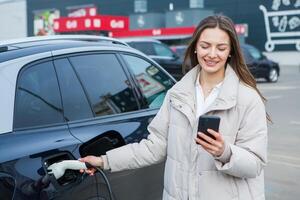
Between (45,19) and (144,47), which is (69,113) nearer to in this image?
(144,47)

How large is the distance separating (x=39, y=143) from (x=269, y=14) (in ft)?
134

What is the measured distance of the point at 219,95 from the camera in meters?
2.39

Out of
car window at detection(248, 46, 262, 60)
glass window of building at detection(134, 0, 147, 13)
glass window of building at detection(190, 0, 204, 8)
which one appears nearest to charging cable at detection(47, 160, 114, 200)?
car window at detection(248, 46, 262, 60)

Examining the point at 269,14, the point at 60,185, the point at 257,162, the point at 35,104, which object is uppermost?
the point at 269,14

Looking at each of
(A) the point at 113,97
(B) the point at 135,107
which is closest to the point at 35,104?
(A) the point at 113,97

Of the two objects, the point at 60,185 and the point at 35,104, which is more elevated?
the point at 35,104

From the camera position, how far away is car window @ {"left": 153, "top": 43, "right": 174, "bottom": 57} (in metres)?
17.2

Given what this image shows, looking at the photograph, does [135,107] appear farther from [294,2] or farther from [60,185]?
[294,2]

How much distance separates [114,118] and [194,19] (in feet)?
131

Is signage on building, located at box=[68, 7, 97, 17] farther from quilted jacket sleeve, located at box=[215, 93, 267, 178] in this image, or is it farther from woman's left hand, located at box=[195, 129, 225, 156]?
woman's left hand, located at box=[195, 129, 225, 156]

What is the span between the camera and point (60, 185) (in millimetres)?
2693

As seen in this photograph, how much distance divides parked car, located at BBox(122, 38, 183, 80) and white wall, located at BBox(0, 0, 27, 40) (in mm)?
60692

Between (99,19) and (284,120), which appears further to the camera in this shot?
(99,19)

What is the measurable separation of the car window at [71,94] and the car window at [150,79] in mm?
718
